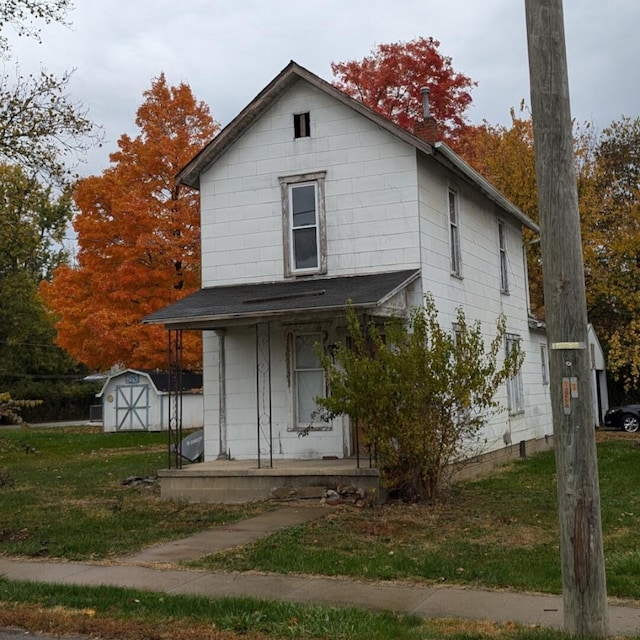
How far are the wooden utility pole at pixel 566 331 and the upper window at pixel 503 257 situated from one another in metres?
→ 13.6

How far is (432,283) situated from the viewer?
14133mm

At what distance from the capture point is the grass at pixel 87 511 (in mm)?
9477

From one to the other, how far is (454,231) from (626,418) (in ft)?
48.6

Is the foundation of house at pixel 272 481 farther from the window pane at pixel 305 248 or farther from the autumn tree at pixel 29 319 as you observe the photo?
the autumn tree at pixel 29 319

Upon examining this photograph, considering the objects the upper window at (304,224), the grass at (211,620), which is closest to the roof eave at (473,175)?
the upper window at (304,224)

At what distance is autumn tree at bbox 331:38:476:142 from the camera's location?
32719mm

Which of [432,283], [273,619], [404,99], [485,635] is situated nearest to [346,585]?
[273,619]

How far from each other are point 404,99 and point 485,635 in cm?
2940

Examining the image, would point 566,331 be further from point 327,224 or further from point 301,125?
point 301,125

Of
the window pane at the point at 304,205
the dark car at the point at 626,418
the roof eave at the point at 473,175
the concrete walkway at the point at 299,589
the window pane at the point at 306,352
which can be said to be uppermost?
the roof eave at the point at 473,175

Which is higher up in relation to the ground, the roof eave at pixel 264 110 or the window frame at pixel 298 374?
the roof eave at pixel 264 110

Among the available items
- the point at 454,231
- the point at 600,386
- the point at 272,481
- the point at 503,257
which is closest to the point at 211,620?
the point at 272,481

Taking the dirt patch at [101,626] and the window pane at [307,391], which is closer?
the dirt patch at [101,626]

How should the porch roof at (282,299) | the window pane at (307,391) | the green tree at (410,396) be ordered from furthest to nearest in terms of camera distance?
the window pane at (307,391), the porch roof at (282,299), the green tree at (410,396)
